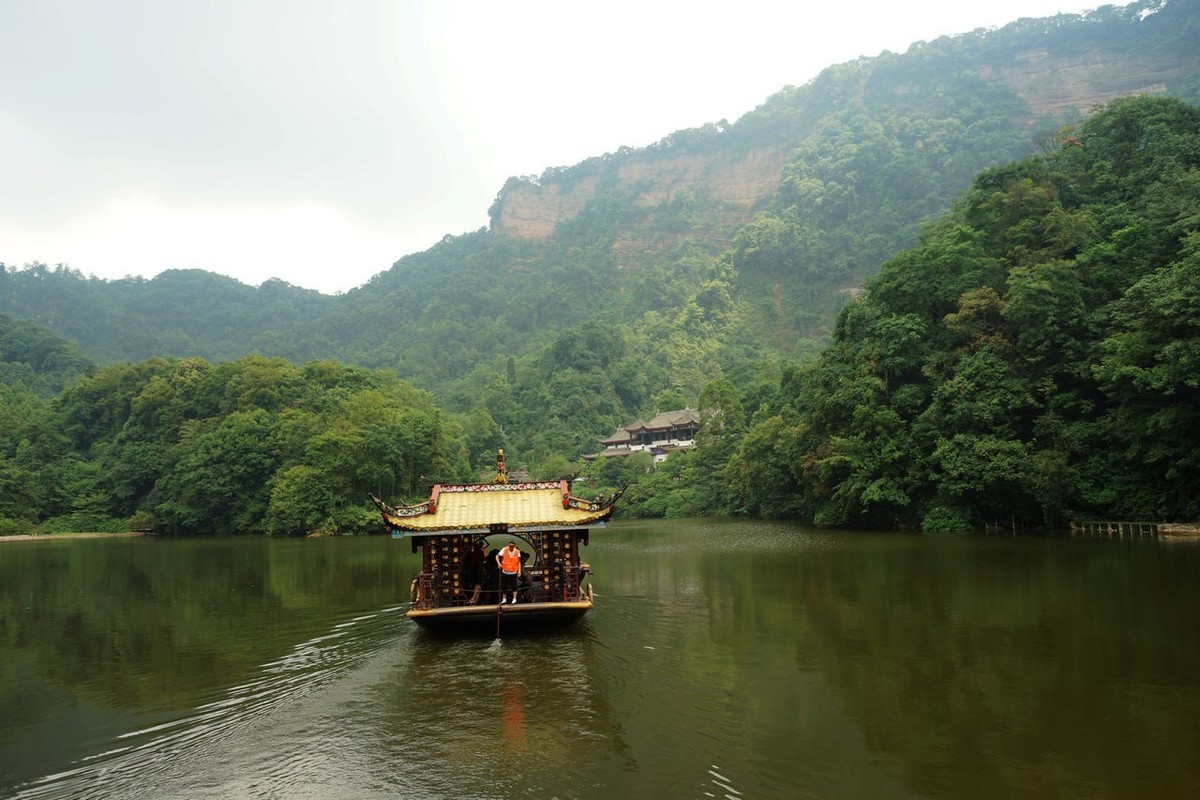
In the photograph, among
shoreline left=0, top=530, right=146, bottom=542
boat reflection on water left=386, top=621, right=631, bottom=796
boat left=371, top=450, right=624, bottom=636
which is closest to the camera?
boat reflection on water left=386, top=621, right=631, bottom=796

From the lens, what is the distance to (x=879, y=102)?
124 metres

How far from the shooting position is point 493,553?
565 inches

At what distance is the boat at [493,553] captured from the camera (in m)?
12.4

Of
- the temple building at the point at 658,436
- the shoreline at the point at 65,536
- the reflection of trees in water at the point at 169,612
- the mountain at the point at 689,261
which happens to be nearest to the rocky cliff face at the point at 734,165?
the mountain at the point at 689,261

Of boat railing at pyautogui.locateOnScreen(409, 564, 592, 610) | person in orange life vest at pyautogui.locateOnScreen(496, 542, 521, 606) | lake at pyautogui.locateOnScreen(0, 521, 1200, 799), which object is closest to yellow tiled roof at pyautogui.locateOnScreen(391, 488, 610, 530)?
person in orange life vest at pyautogui.locateOnScreen(496, 542, 521, 606)

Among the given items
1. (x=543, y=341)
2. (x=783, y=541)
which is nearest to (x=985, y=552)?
(x=783, y=541)

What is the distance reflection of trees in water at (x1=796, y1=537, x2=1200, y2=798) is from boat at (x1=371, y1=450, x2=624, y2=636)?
4.22 meters

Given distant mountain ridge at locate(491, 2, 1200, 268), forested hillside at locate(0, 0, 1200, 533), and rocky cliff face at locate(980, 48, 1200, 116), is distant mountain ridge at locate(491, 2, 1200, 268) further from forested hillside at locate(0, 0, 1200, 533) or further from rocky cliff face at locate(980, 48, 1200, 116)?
forested hillside at locate(0, 0, 1200, 533)

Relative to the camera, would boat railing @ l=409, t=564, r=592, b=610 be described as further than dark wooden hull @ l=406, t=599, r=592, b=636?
Yes

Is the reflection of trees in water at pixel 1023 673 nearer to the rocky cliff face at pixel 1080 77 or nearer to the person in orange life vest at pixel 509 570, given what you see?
the person in orange life vest at pixel 509 570

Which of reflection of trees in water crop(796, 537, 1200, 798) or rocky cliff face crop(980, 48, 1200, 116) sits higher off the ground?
rocky cliff face crop(980, 48, 1200, 116)

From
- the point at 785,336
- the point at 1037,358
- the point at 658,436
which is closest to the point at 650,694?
the point at 1037,358

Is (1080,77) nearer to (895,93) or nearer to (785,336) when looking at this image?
(895,93)

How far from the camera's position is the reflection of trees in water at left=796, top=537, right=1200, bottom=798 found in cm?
655
